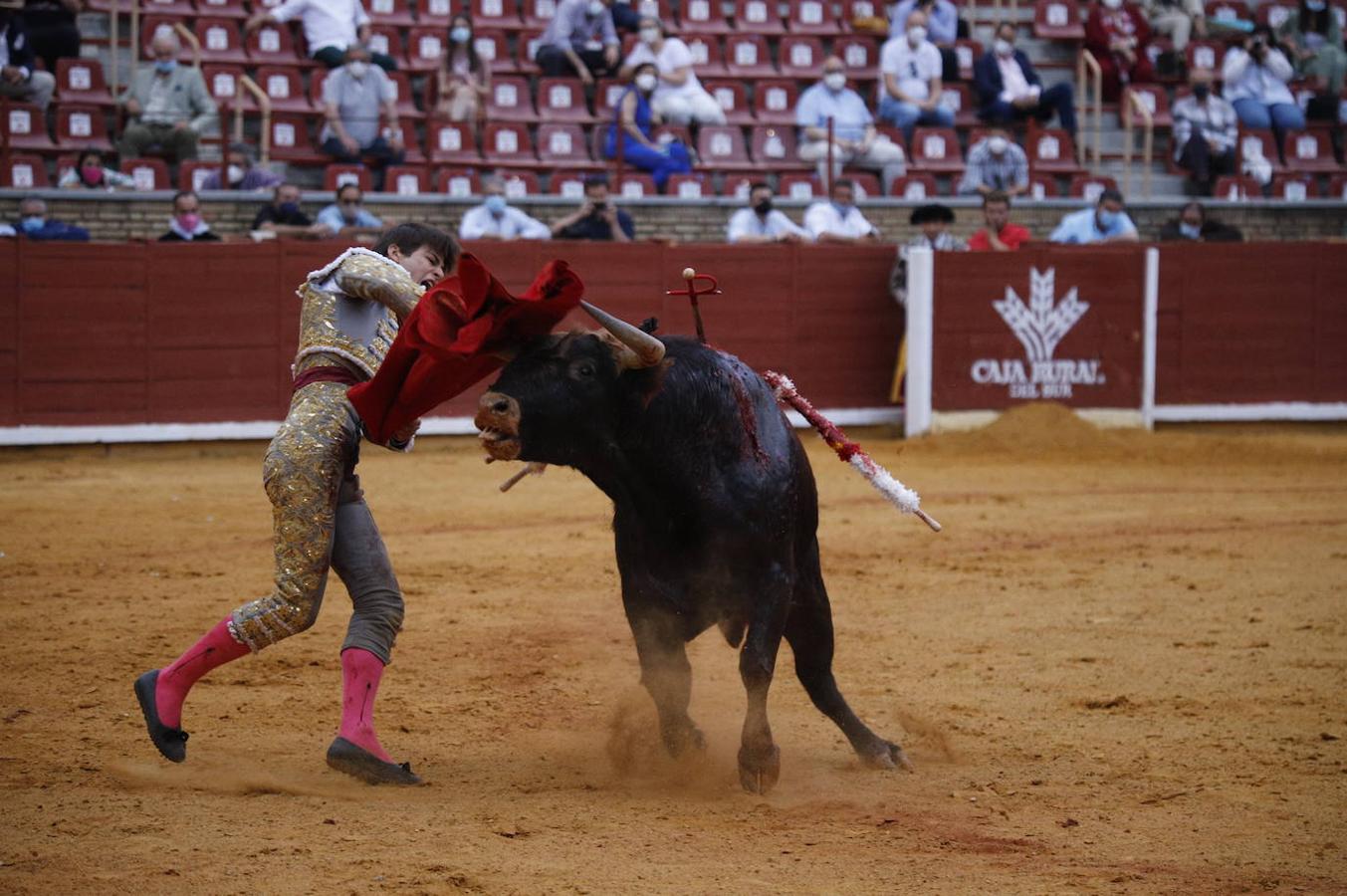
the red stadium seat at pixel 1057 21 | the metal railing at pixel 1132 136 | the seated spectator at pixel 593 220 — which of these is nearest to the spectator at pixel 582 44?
the seated spectator at pixel 593 220

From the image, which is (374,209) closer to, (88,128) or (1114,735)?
(88,128)

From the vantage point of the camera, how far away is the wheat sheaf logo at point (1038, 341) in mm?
13836

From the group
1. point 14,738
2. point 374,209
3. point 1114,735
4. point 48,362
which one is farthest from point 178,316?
point 1114,735

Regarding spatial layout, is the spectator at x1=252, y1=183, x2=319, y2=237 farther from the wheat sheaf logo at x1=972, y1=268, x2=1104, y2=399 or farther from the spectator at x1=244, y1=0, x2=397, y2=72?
the wheat sheaf logo at x1=972, y1=268, x2=1104, y2=399

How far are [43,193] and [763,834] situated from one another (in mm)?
10672

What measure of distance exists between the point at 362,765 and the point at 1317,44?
17.9 meters

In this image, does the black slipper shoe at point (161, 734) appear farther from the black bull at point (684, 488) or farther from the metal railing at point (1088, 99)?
the metal railing at point (1088, 99)

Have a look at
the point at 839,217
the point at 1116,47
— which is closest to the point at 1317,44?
the point at 1116,47

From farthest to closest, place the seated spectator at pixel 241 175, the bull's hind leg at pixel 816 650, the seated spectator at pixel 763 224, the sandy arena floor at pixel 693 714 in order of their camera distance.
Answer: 1. the seated spectator at pixel 763 224
2. the seated spectator at pixel 241 175
3. the bull's hind leg at pixel 816 650
4. the sandy arena floor at pixel 693 714

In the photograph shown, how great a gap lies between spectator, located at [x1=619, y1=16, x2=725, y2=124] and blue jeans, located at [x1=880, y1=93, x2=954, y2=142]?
1.89m

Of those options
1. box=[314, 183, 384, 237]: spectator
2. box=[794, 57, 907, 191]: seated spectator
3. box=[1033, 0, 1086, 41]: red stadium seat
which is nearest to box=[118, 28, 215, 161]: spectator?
box=[314, 183, 384, 237]: spectator

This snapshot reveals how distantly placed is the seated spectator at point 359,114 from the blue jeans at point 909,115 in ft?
16.5

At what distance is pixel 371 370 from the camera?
4.45 meters

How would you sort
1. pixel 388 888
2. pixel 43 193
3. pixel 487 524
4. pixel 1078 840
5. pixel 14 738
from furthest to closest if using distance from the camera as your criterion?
pixel 43 193 < pixel 487 524 < pixel 14 738 < pixel 1078 840 < pixel 388 888
